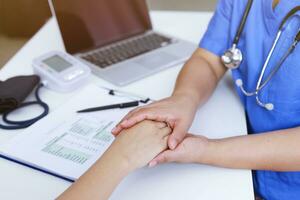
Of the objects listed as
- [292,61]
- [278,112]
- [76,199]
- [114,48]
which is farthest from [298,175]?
[114,48]

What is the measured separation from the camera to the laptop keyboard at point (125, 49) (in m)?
1.06

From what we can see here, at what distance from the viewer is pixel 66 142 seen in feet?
2.39

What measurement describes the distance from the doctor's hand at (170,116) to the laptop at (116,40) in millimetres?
242

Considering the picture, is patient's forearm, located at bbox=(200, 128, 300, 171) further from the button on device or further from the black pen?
the button on device

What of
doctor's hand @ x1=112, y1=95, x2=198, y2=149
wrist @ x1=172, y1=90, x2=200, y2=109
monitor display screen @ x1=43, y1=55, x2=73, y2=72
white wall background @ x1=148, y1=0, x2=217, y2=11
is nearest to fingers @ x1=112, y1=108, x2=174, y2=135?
doctor's hand @ x1=112, y1=95, x2=198, y2=149

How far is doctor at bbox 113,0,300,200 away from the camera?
0.67 meters

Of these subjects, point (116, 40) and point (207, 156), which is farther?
point (116, 40)

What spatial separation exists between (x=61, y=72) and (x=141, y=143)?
1.28 ft

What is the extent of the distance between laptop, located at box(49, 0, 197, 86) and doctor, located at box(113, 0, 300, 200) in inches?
6.4

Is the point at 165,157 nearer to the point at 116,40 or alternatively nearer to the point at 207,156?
the point at 207,156

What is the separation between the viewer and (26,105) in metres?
0.89

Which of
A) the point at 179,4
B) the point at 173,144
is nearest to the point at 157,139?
the point at 173,144

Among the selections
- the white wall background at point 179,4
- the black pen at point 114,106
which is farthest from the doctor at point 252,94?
the white wall background at point 179,4

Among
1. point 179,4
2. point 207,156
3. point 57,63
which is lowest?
point 179,4
